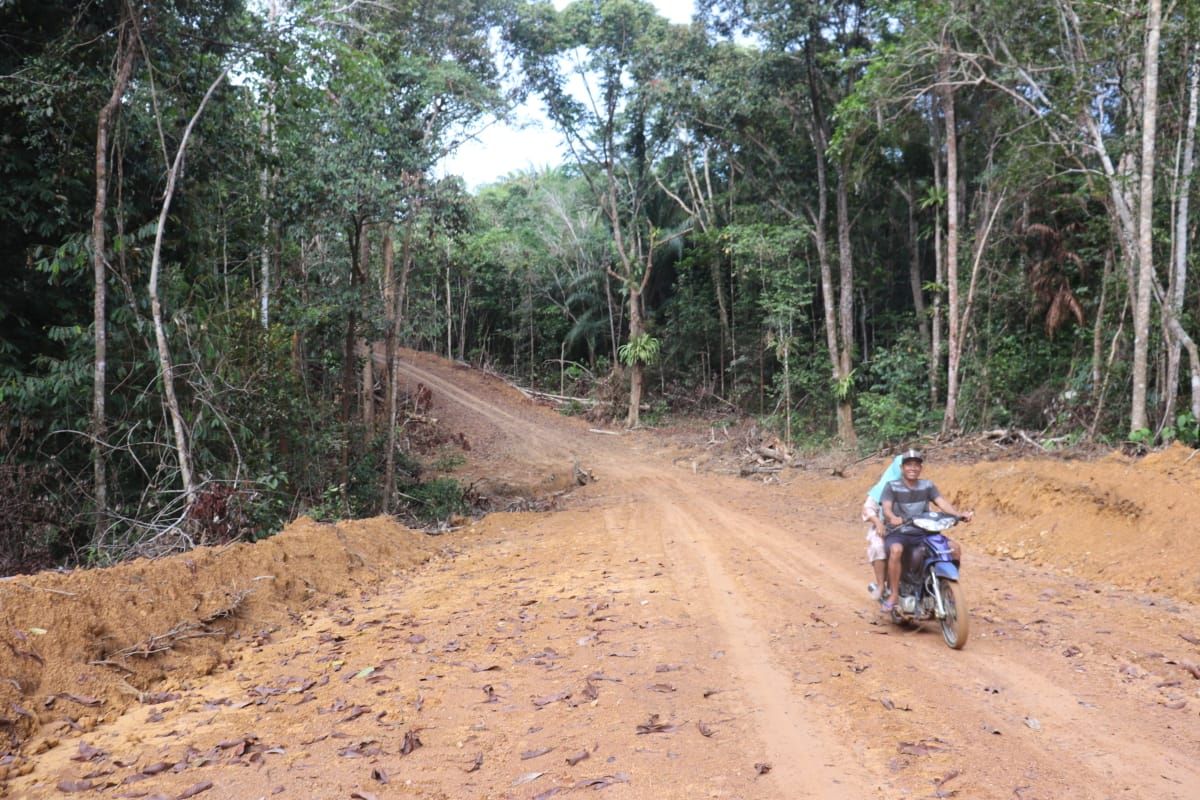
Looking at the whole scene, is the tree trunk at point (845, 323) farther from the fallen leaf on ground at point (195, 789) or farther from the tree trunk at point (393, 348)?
the fallen leaf on ground at point (195, 789)

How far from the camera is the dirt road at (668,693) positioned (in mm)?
3467

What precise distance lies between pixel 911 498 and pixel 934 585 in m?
0.71

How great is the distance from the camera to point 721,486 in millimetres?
17281

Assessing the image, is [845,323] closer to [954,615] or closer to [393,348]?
[393,348]

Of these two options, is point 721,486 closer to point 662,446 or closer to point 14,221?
point 662,446

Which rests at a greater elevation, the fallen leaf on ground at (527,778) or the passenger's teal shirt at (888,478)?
the passenger's teal shirt at (888,478)

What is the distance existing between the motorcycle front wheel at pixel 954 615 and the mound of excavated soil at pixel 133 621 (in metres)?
5.41

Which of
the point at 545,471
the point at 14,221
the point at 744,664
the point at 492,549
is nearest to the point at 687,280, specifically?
the point at 545,471

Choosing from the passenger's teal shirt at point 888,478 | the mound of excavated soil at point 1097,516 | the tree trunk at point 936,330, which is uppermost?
the tree trunk at point 936,330

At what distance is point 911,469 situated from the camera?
5.96m

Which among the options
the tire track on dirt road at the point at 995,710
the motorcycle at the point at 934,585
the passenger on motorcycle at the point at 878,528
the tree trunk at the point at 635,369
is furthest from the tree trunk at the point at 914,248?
the tire track on dirt road at the point at 995,710

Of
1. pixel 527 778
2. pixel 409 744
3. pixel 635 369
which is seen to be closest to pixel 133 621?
pixel 409 744

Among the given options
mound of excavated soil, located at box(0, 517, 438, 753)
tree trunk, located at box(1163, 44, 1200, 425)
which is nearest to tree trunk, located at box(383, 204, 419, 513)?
mound of excavated soil, located at box(0, 517, 438, 753)

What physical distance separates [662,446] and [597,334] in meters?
12.7
